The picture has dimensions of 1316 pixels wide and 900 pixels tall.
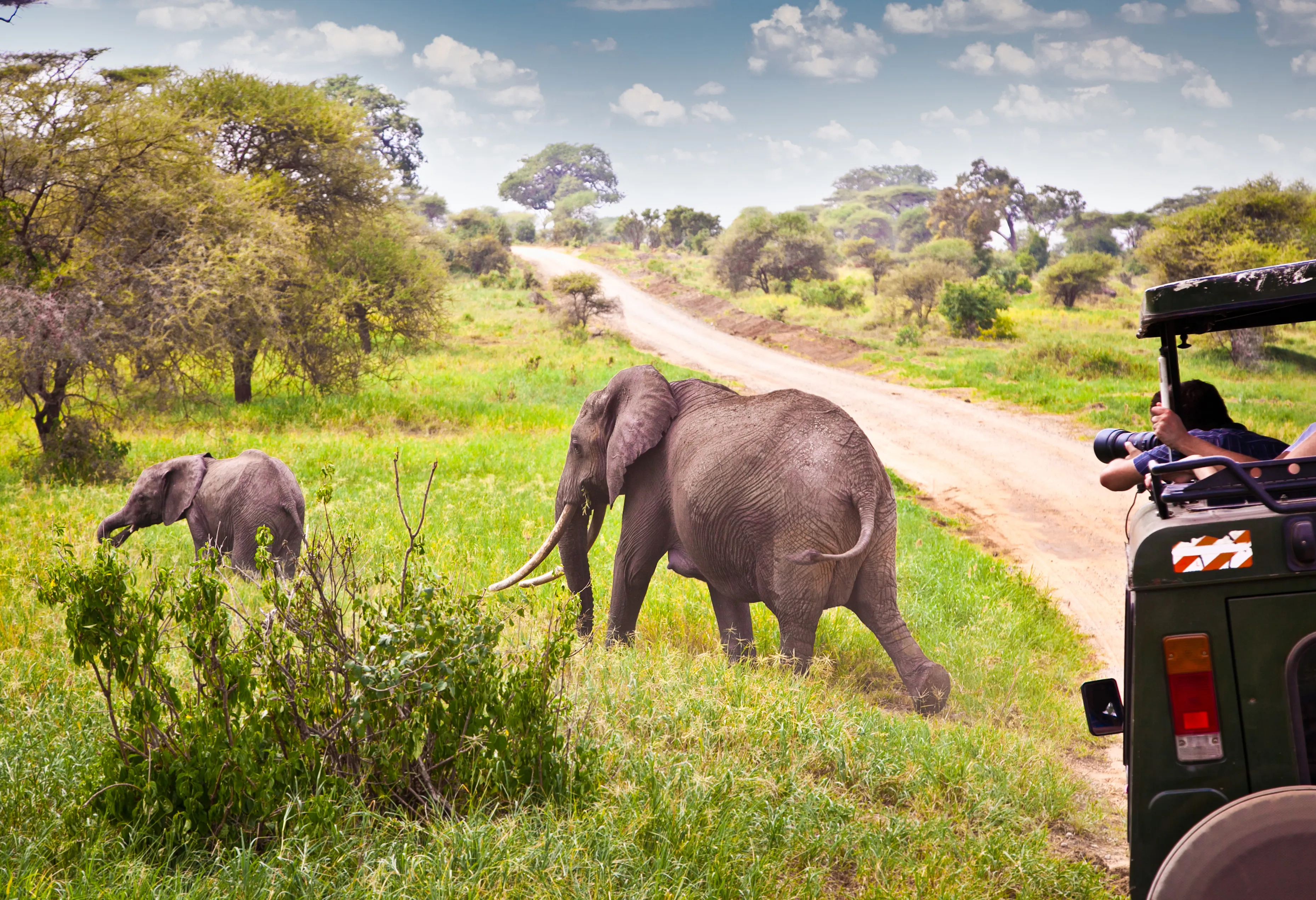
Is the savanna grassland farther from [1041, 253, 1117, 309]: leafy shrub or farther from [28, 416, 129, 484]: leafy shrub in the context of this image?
[28, 416, 129, 484]: leafy shrub

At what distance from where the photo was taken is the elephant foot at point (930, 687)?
17.6 ft

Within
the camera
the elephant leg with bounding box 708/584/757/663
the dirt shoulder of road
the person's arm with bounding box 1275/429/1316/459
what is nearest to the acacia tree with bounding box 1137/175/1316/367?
the dirt shoulder of road

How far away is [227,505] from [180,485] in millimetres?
582

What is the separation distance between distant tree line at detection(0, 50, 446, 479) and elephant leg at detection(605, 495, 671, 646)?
10100 millimetres

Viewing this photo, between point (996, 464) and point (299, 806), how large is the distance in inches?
503

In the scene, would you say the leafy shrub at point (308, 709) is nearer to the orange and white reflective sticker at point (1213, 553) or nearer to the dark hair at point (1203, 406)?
the orange and white reflective sticker at point (1213, 553)

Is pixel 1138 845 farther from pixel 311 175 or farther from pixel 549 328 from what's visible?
pixel 549 328

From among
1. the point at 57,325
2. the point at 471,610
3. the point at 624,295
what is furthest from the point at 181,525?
the point at 624,295

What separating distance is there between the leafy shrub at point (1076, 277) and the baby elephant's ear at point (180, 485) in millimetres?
34026

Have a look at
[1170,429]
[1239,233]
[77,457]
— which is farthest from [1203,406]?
[1239,233]

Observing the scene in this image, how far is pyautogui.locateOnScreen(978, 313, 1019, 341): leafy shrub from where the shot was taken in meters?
28.4

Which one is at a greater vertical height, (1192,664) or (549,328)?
(549,328)

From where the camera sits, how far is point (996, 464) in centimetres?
1442

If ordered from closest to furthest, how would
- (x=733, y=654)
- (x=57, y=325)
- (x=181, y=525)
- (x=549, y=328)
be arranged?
(x=733, y=654)
(x=181, y=525)
(x=57, y=325)
(x=549, y=328)
